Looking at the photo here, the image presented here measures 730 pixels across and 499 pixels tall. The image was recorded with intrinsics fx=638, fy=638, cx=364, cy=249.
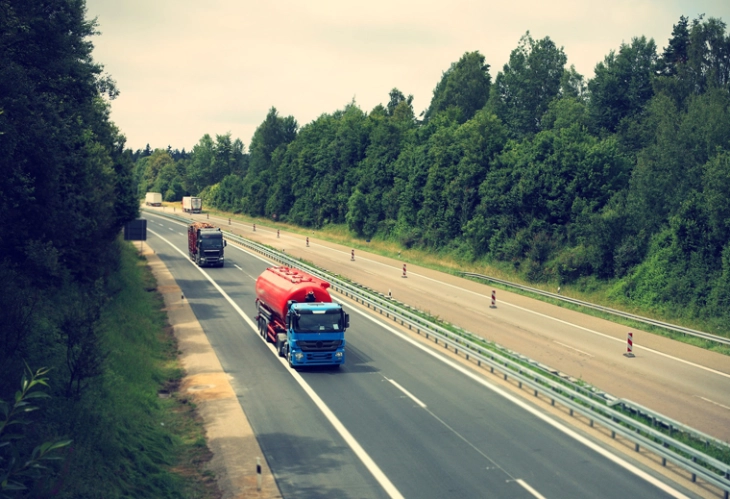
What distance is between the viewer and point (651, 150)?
46.6 meters

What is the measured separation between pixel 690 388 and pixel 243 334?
2035 centimetres

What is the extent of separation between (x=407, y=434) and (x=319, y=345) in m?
7.52

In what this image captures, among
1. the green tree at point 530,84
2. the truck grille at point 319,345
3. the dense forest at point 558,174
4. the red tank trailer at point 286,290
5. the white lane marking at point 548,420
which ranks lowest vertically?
the white lane marking at point 548,420

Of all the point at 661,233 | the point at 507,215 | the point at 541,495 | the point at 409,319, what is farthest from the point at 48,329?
the point at 507,215

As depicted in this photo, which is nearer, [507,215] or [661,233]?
[661,233]

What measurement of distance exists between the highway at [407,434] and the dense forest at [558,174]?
72.2ft

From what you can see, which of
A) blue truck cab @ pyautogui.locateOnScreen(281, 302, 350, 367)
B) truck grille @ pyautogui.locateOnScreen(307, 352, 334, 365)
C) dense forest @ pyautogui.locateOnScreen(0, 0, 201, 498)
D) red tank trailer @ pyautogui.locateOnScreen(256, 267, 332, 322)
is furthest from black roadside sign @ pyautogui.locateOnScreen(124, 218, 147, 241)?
truck grille @ pyautogui.locateOnScreen(307, 352, 334, 365)

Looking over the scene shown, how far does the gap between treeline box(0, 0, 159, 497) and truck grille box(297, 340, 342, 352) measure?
24.0ft

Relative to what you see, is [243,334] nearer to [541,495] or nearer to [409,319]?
[409,319]

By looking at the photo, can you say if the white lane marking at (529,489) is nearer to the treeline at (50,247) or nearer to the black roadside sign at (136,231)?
the treeline at (50,247)

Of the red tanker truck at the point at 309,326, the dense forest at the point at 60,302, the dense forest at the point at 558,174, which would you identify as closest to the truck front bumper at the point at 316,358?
the red tanker truck at the point at 309,326

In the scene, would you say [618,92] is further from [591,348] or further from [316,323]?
[316,323]

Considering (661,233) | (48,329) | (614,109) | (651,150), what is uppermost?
(614,109)

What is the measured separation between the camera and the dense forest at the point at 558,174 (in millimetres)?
42188
